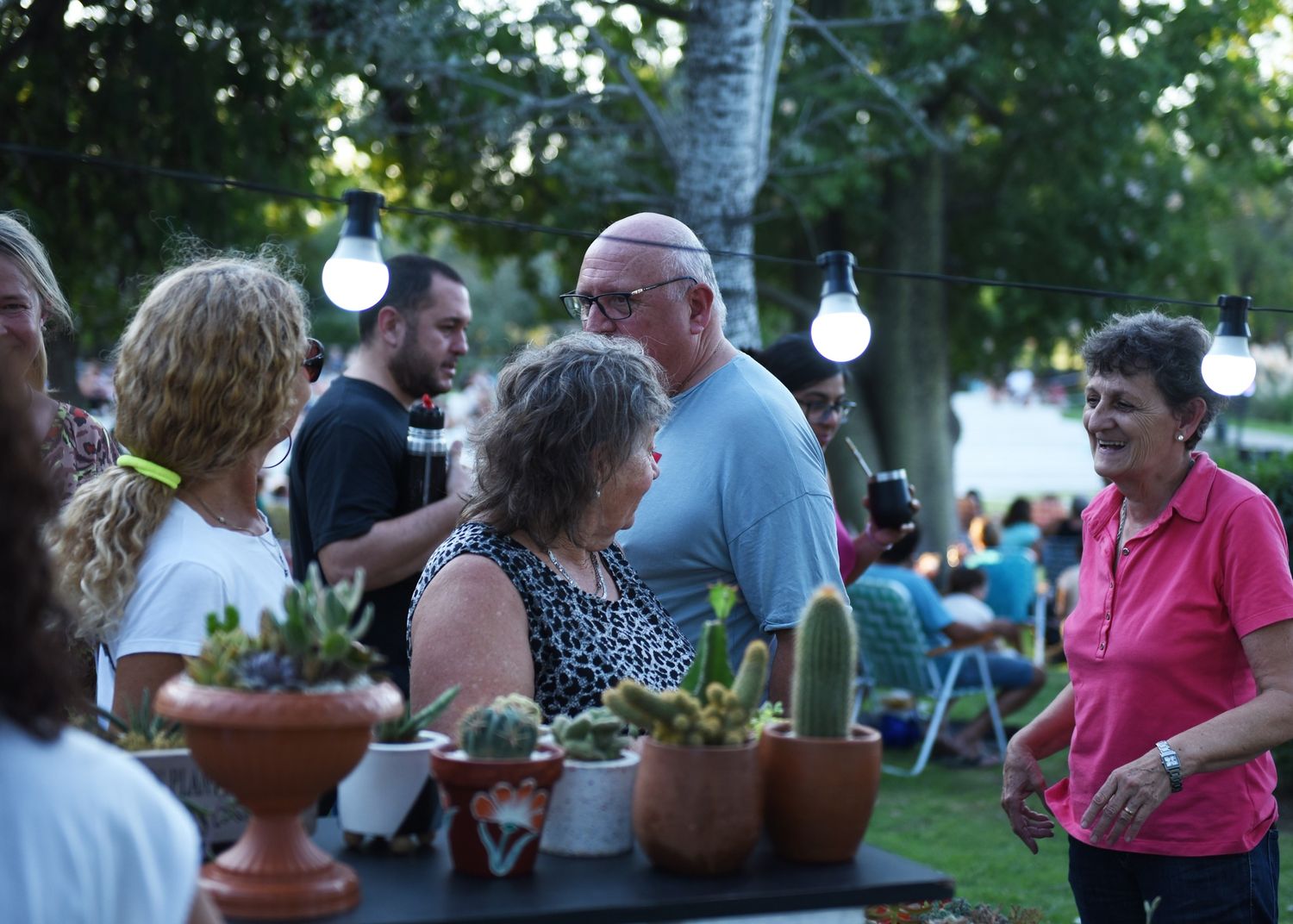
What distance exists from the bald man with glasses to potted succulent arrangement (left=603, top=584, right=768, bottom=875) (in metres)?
1.14

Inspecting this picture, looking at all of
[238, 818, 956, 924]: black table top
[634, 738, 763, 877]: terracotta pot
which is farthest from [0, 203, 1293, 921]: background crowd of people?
[634, 738, 763, 877]: terracotta pot

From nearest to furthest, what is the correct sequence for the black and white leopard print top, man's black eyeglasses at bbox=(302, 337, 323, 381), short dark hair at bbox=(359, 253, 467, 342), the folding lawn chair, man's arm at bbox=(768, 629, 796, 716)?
the black and white leopard print top
man's black eyeglasses at bbox=(302, 337, 323, 381)
man's arm at bbox=(768, 629, 796, 716)
short dark hair at bbox=(359, 253, 467, 342)
the folding lawn chair

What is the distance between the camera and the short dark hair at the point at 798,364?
455 centimetres

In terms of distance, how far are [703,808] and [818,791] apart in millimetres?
148

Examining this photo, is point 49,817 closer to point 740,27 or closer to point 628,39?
point 740,27

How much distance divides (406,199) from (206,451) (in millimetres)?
10897

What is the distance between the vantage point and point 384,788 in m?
1.70

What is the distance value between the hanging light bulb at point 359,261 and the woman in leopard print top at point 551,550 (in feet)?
2.93

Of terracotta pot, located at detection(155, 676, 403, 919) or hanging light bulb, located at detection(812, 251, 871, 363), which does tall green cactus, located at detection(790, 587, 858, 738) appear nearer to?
terracotta pot, located at detection(155, 676, 403, 919)

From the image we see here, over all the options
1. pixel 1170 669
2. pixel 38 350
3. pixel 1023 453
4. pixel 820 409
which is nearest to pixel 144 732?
pixel 38 350

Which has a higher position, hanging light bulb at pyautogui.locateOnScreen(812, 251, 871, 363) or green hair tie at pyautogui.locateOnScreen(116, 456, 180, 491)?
hanging light bulb at pyautogui.locateOnScreen(812, 251, 871, 363)

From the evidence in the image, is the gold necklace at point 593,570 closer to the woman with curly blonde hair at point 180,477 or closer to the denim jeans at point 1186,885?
the woman with curly blonde hair at point 180,477

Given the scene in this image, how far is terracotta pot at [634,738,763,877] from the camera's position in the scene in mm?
1614

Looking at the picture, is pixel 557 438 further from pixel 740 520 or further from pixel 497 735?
pixel 497 735
